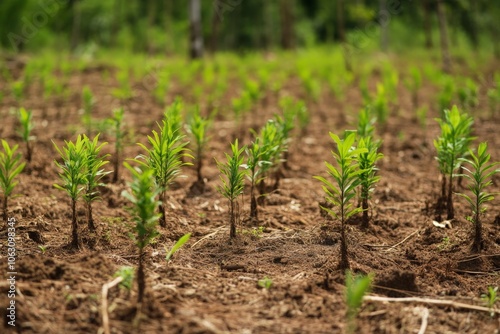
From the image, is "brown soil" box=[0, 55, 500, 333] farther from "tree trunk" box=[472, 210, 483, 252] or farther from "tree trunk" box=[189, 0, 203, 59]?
"tree trunk" box=[189, 0, 203, 59]

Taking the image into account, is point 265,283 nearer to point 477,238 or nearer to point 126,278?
point 126,278

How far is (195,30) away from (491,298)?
44.3 ft

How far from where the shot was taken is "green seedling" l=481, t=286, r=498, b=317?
9.68 feet

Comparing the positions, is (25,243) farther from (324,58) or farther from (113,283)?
(324,58)

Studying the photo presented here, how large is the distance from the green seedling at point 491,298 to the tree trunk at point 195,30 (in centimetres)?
1317

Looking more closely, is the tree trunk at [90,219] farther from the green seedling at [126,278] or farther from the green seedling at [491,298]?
the green seedling at [491,298]

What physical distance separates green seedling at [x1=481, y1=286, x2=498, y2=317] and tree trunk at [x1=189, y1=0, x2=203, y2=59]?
1317 cm

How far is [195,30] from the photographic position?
1546 cm

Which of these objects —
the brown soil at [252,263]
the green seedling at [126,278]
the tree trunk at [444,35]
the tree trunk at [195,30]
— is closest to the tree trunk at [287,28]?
the tree trunk at [195,30]

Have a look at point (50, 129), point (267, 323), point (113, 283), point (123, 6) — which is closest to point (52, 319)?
point (113, 283)

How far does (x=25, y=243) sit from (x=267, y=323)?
1.71 metres

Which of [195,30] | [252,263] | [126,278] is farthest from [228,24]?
[126,278]

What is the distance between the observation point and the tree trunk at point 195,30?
15242 mm

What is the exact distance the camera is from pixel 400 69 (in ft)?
49.1
